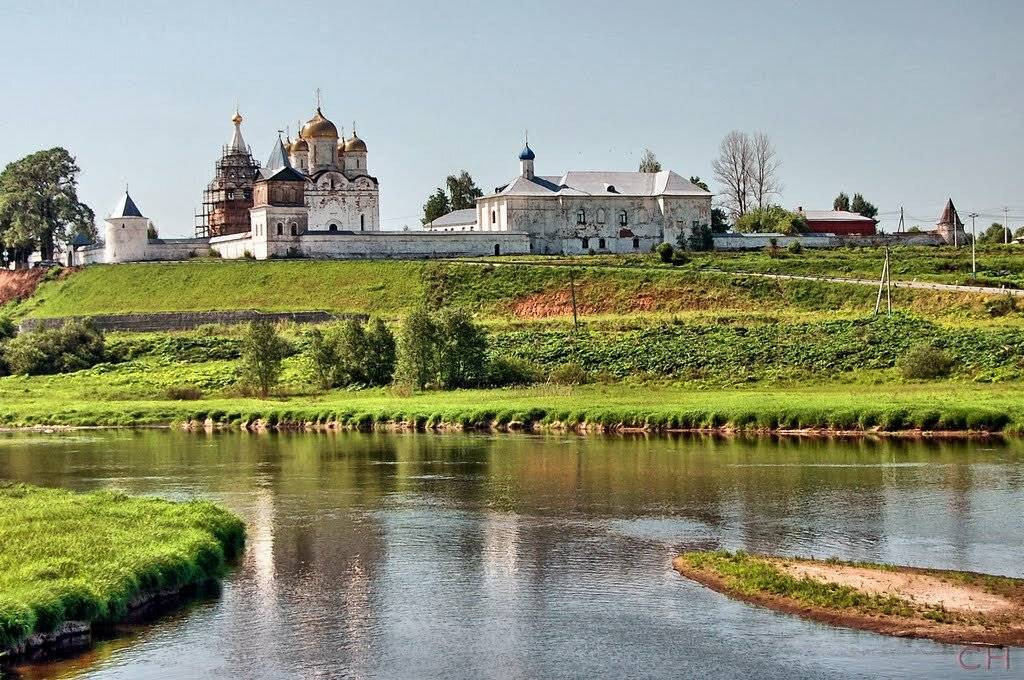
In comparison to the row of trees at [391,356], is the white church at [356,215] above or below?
above

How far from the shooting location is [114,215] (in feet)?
284

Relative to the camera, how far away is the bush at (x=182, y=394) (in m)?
51.6

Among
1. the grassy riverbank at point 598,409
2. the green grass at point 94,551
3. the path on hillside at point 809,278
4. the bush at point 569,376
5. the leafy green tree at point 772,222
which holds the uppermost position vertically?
the leafy green tree at point 772,222

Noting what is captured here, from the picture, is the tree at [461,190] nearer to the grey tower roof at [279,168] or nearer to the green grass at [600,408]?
the grey tower roof at [279,168]

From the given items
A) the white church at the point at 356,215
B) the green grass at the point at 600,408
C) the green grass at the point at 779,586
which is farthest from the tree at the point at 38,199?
the green grass at the point at 779,586

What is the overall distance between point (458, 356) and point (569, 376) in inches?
145

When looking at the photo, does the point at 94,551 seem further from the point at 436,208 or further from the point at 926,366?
the point at 436,208

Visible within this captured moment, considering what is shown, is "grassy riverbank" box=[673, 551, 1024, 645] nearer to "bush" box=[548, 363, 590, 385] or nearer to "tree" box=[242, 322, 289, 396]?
"bush" box=[548, 363, 590, 385]

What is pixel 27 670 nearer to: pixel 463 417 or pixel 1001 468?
pixel 1001 468

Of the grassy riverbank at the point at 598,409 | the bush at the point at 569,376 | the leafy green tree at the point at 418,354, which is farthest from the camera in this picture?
the leafy green tree at the point at 418,354

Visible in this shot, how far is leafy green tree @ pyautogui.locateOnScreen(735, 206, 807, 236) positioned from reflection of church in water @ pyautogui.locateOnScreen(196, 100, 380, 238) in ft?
76.8

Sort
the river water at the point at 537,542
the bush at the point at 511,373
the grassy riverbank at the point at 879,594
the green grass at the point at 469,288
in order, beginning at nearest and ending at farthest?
the river water at the point at 537,542 → the grassy riverbank at the point at 879,594 → the bush at the point at 511,373 → the green grass at the point at 469,288

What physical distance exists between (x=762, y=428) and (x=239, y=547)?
18538mm

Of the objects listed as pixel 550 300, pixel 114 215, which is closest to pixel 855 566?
pixel 550 300
